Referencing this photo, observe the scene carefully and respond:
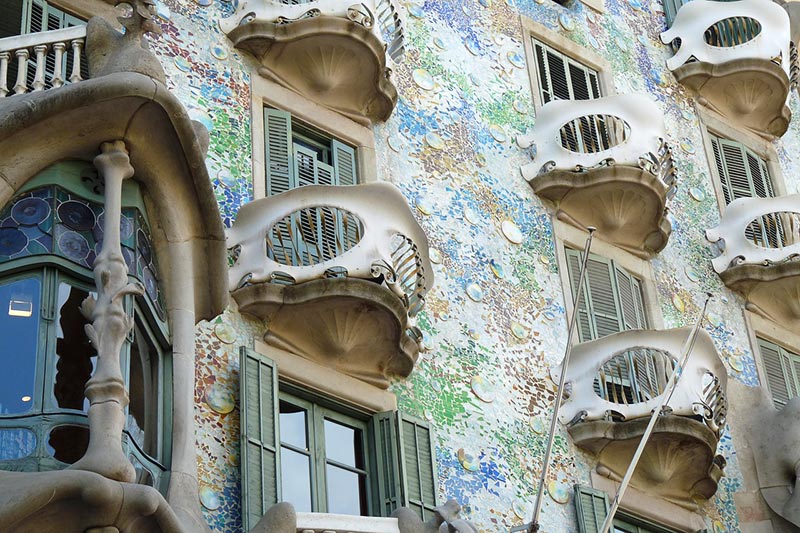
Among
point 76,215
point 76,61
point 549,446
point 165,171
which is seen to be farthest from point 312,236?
point 76,215

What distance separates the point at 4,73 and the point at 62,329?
2.22 meters

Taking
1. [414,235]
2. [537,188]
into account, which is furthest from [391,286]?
[537,188]

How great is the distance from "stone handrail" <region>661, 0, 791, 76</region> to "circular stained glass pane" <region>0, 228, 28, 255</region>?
37.2 feet

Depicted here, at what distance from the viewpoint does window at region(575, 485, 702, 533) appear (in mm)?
16156

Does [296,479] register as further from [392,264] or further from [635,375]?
[635,375]

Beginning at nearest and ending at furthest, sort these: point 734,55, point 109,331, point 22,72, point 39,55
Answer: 1. point 109,331
2. point 22,72
3. point 39,55
4. point 734,55

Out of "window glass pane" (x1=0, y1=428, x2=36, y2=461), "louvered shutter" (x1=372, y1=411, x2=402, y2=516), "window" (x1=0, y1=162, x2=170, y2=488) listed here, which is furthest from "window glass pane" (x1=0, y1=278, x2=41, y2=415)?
"louvered shutter" (x1=372, y1=411, x2=402, y2=516)

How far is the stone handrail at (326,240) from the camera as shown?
15.1 meters

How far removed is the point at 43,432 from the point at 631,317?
8.38 meters

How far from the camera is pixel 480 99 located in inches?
745

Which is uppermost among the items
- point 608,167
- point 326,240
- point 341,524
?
point 608,167

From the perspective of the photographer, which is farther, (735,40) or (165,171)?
(735,40)

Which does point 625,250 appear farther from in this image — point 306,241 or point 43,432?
point 43,432

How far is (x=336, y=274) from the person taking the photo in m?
15.1
